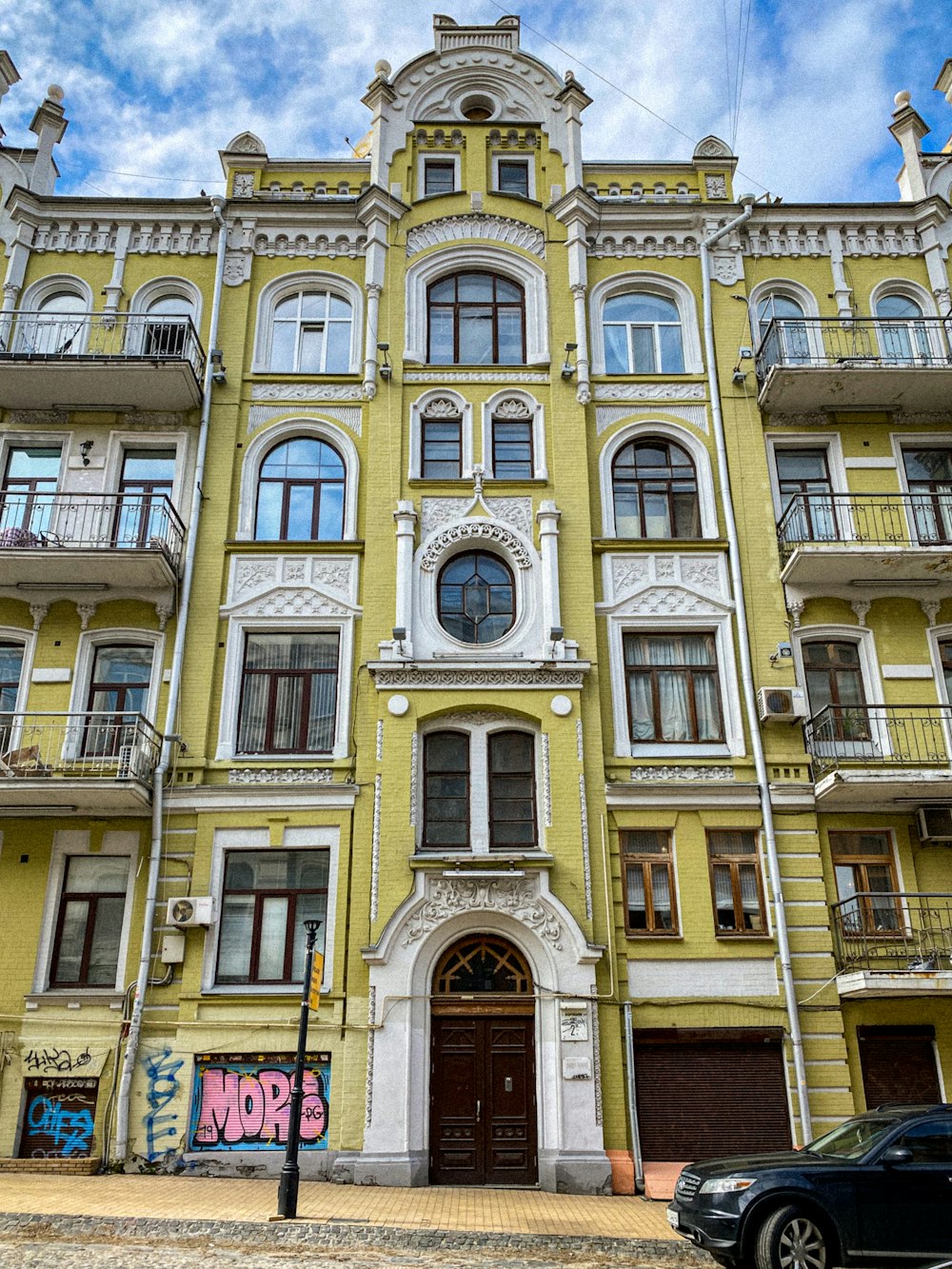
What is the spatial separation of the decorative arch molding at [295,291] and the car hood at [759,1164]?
15530 mm

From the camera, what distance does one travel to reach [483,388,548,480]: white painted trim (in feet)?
65.4

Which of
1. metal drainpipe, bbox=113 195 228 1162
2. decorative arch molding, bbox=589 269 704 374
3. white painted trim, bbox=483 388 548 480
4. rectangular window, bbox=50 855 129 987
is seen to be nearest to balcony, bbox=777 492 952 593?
decorative arch molding, bbox=589 269 704 374

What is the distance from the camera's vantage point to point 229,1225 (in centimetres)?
1165

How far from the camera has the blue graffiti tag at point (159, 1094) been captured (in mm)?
15820

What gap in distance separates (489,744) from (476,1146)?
6.21 m

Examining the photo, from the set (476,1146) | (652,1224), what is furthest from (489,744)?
(652,1224)

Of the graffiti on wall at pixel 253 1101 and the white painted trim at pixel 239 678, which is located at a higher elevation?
the white painted trim at pixel 239 678

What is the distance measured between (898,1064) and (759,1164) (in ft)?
25.4

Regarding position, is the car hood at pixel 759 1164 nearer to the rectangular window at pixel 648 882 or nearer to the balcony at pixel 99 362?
the rectangular window at pixel 648 882

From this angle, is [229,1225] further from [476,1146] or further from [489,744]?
[489,744]

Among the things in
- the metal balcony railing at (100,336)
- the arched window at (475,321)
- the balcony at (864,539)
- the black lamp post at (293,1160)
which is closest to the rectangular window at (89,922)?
the black lamp post at (293,1160)

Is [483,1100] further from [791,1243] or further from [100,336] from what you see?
[100,336]

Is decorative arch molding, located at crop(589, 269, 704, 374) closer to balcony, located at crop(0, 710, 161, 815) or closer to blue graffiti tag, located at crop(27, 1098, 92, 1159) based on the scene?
balcony, located at crop(0, 710, 161, 815)

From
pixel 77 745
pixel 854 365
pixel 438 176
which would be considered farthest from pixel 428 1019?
pixel 438 176
